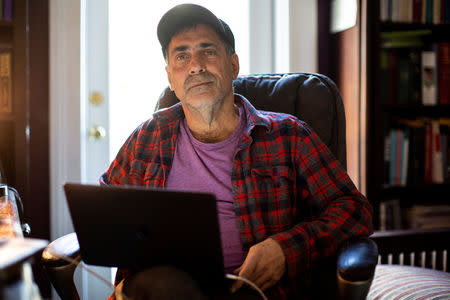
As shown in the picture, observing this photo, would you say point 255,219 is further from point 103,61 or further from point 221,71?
point 103,61

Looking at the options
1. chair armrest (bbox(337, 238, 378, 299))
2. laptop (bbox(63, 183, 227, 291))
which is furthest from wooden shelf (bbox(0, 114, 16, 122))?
chair armrest (bbox(337, 238, 378, 299))

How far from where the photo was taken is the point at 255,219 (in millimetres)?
1148

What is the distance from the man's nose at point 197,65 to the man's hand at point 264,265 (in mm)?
563

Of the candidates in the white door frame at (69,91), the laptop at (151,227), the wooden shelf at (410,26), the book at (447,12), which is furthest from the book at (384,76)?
the laptop at (151,227)

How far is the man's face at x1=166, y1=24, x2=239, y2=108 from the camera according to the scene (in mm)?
1255

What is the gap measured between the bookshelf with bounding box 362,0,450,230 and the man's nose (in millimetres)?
885

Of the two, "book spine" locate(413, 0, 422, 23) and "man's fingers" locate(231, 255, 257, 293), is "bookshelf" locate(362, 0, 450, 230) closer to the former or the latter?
"book spine" locate(413, 0, 422, 23)

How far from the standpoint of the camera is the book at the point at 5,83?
5.12 ft

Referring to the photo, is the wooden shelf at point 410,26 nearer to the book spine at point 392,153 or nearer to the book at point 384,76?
the book at point 384,76

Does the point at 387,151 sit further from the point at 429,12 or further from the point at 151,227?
the point at 151,227

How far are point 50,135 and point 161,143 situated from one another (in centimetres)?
73

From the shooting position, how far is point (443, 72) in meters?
1.92

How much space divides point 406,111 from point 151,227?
1.67 meters

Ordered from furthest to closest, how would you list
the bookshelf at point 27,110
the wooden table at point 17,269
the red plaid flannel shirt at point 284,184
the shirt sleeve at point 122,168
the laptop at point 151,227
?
the bookshelf at point 27,110
the shirt sleeve at point 122,168
the red plaid flannel shirt at point 284,184
the laptop at point 151,227
the wooden table at point 17,269
